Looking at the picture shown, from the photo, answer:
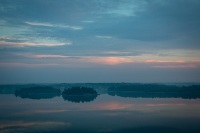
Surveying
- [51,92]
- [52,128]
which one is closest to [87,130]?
[52,128]

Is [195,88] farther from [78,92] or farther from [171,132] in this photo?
[171,132]

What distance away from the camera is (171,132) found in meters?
15.3

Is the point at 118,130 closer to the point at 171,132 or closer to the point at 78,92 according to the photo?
the point at 171,132

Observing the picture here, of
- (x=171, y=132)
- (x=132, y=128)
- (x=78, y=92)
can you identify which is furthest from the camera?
(x=78, y=92)

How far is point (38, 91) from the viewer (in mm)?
68125

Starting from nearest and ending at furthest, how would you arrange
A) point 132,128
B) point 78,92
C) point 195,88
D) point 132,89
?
point 132,128 < point 78,92 < point 195,88 < point 132,89

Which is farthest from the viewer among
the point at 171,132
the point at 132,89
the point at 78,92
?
the point at 132,89

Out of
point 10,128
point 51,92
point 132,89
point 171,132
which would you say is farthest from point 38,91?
point 171,132

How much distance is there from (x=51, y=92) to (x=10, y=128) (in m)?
52.2

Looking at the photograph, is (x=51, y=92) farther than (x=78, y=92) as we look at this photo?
Yes

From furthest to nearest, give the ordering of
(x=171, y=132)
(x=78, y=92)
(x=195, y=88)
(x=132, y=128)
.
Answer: (x=195, y=88), (x=78, y=92), (x=132, y=128), (x=171, y=132)

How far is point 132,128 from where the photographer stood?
16.8 meters

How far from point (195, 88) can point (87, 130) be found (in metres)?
58.1

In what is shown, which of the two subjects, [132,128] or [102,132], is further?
[132,128]
